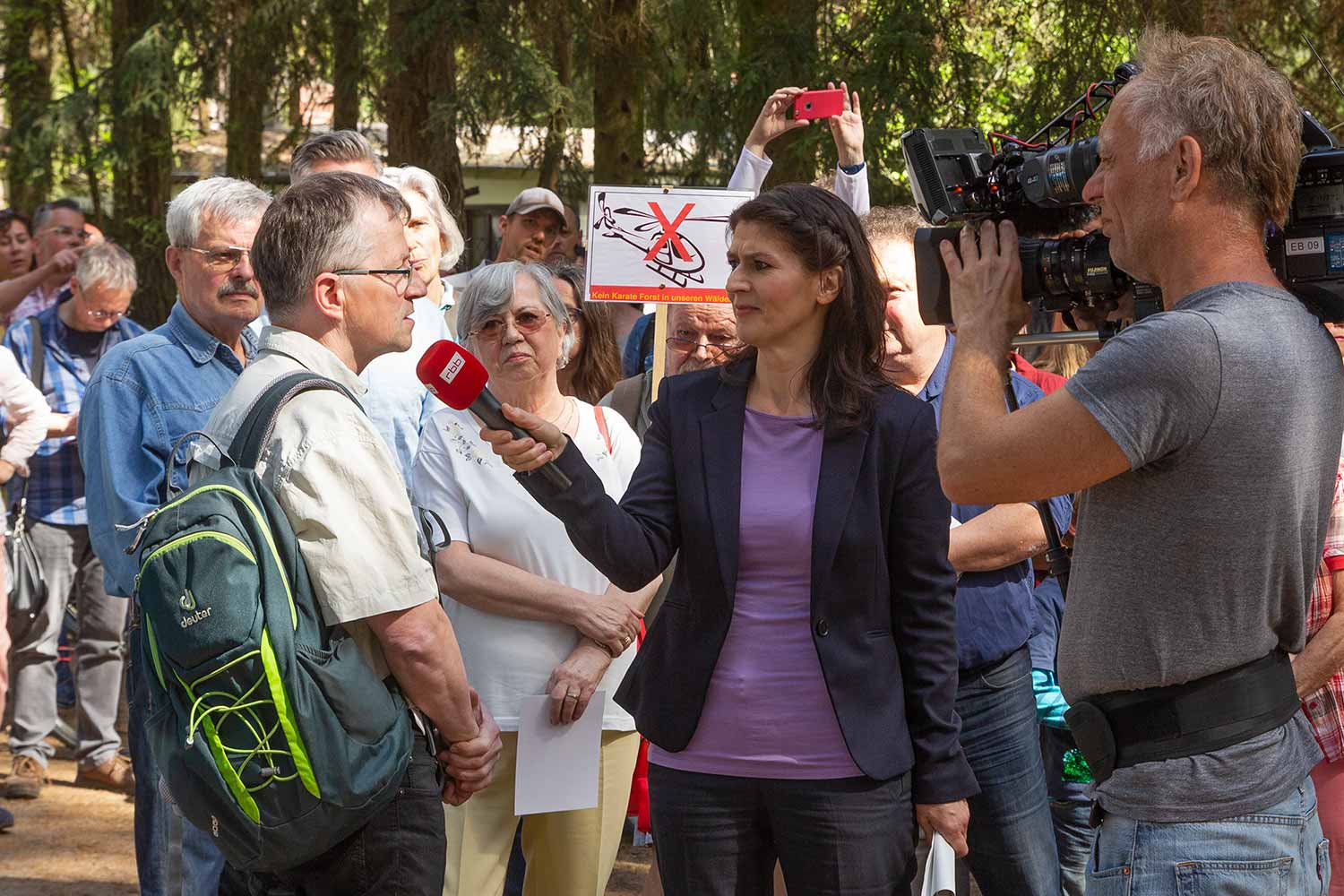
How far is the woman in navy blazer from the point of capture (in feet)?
9.50

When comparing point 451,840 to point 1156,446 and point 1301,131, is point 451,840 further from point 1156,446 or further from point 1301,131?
point 1301,131

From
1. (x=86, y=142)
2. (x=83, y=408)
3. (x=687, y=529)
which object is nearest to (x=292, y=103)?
(x=86, y=142)

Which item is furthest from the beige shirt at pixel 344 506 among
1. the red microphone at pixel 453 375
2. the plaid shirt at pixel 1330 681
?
the plaid shirt at pixel 1330 681

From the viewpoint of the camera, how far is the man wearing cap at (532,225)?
697 centimetres

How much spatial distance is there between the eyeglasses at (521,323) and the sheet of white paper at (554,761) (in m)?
1.03

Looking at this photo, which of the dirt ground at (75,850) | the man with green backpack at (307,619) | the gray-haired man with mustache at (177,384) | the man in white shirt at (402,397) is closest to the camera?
the man with green backpack at (307,619)

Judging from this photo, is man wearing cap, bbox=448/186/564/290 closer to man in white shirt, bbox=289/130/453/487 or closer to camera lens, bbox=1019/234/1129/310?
man in white shirt, bbox=289/130/453/487

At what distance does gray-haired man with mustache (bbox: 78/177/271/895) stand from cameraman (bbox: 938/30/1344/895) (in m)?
2.49

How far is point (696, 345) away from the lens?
509cm

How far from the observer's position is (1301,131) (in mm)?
2303

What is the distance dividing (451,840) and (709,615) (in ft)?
3.99

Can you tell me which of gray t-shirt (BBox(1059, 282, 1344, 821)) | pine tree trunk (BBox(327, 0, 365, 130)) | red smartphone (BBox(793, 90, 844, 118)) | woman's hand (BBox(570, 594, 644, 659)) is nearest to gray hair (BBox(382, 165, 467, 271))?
red smartphone (BBox(793, 90, 844, 118))

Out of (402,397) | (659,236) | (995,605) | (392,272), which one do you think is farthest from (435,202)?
(995,605)

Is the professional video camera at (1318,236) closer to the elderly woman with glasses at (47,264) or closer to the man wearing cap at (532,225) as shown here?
the man wearing cap at (532,225)
